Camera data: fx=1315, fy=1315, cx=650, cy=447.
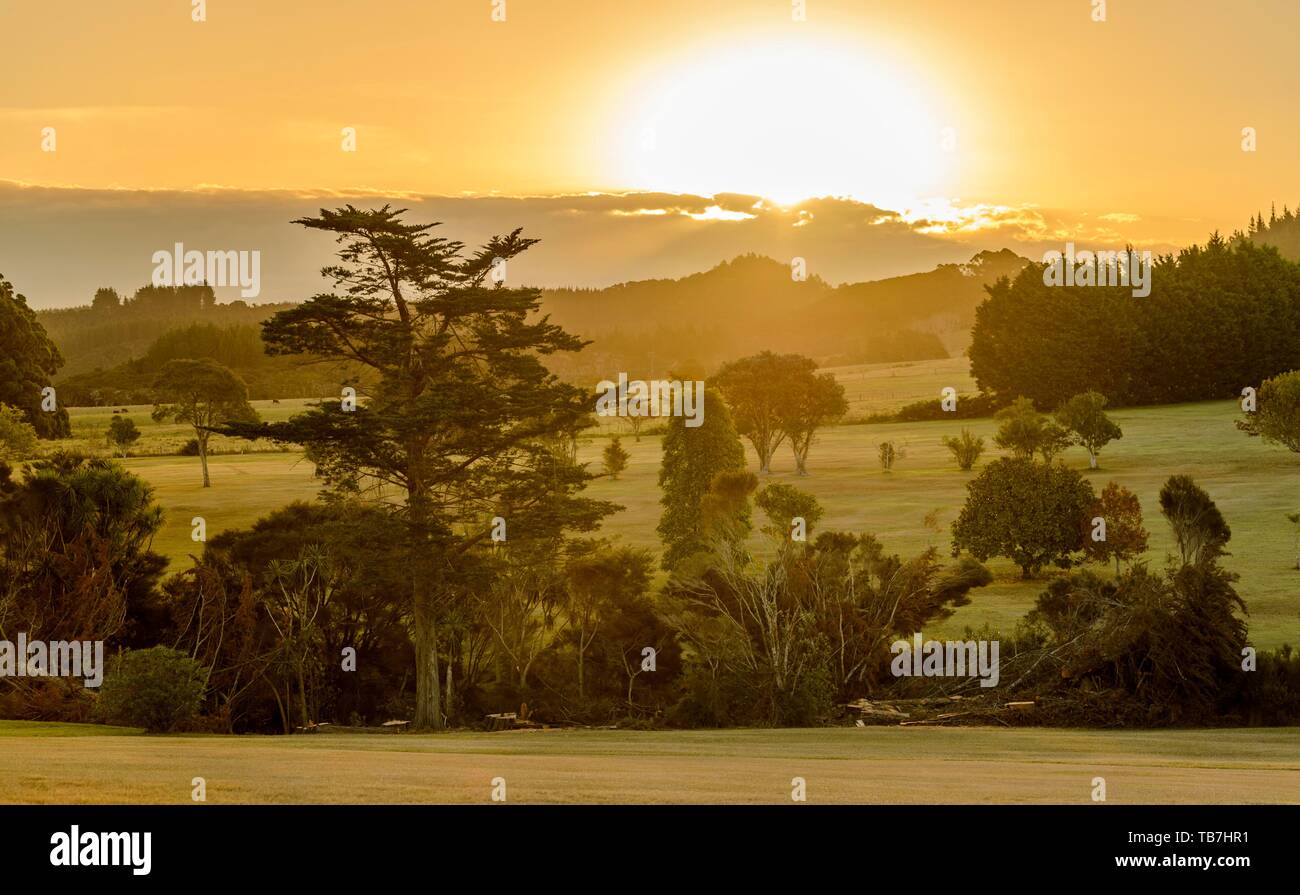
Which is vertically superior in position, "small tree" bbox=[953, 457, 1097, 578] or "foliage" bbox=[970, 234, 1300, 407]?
"foliage" bbox=[970, 234, 1300, 407]

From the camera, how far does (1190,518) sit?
3691 cm

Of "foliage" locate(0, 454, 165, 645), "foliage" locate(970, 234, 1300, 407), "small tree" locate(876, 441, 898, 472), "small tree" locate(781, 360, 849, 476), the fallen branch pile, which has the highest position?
"foliage" locate(970, 234, 1300, 407)

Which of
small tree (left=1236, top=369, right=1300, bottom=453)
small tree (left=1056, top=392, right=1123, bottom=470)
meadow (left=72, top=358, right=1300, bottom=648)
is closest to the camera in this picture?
meadow (left=72, top=358, right=1300, bottom=648)

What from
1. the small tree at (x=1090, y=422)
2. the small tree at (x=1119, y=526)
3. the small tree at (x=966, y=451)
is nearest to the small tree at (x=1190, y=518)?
the small tree at (x=1119, y=526)

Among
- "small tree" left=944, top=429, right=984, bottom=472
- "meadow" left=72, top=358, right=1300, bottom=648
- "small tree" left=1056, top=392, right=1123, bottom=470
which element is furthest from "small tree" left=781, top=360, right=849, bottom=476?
"small tree" left=1056, top=392, right=1123, bottom=470

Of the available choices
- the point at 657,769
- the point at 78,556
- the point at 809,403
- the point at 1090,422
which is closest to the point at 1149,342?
the point at 1090,422

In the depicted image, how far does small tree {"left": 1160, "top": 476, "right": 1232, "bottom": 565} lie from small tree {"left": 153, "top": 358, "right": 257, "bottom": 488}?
5805cm

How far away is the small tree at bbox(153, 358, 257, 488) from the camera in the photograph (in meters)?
80.2

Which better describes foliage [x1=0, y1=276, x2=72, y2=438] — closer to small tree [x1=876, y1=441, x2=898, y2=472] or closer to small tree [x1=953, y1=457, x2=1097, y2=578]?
small tree [x1=876, y1=441, x2=898, y2=472]

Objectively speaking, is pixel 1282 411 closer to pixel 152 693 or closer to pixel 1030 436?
pixel 1030 436

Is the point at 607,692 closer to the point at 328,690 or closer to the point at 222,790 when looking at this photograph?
the point at 328,690

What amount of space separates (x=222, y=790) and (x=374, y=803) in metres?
1.66
